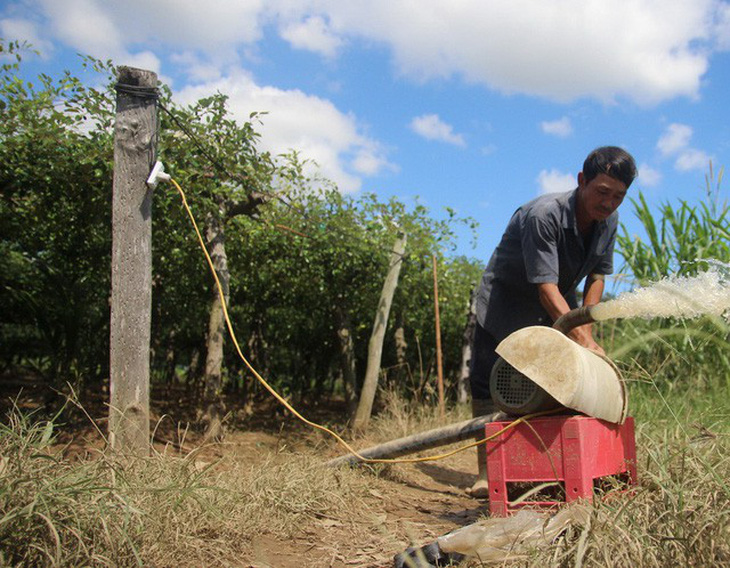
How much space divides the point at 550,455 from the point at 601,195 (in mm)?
1386

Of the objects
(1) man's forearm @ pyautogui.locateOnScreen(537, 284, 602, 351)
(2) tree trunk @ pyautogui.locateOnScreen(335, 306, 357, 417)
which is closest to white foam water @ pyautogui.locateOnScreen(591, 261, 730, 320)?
(1) man's forearm @ pyautogui.locateOnScreen(537, 284, 602, 351)

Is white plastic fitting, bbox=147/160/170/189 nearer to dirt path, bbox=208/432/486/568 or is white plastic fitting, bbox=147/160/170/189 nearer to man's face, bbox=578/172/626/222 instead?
dirt path, bbox=208/432/486/568

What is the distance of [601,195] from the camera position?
355 cm

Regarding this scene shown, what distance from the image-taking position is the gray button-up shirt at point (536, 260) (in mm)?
3643

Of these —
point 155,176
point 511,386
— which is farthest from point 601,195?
point 155,176

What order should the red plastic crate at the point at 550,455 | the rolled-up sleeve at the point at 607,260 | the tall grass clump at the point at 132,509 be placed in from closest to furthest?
the tall grass clump at the point at 132,509 < the red plastic crate at the point at 550,455 < the rolled-up sleeve at the point at 607,260

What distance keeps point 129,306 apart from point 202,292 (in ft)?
14.4

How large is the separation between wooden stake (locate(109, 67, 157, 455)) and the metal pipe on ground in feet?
4.21

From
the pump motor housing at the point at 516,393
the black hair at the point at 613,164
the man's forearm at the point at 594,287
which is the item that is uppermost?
the black hair at the point at 613,164

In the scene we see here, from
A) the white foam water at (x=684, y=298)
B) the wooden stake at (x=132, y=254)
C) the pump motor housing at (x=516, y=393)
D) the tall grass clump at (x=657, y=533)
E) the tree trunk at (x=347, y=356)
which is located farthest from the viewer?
the tree trunk at (x=347, y=356)

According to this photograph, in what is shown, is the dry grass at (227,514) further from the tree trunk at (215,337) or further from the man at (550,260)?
the tree trunk at (215,337)

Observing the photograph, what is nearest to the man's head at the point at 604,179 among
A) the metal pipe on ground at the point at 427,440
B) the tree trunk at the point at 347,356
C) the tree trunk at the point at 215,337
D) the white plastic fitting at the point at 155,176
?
the metal pipe on ground at the point at 427,440

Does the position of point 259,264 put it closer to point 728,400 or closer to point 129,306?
point 129,306

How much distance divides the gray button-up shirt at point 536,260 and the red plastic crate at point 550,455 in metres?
0.88
